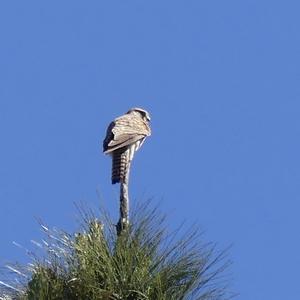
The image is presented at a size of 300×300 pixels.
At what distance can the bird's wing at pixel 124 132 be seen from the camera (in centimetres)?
749

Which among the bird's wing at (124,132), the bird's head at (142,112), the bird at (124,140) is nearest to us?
the bird at (124,140)

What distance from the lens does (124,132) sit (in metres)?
7.79

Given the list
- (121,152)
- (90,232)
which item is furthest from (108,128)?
(90,232)

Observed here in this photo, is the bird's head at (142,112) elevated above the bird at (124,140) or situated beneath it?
elevated above

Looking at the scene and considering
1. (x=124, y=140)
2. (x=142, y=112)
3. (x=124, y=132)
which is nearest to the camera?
(x=124, y=140)

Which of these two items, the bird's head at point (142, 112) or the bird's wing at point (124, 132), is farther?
the bird's head at point (142, 112)

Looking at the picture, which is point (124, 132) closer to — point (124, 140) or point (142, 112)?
point (124, 140)

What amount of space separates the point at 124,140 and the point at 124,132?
166mm

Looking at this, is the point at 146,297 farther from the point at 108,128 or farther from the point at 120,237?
the point at 108,128

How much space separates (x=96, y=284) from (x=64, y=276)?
197 mm

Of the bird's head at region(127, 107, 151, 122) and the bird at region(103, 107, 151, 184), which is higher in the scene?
the bird's head at region(127, 107, 151, 122)

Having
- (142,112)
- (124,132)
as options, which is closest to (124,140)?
(124,132)

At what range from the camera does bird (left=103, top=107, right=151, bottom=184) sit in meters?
7.06

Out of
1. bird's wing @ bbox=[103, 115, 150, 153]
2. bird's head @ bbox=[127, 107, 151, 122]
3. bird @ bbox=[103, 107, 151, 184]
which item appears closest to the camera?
bird @ bbox=[103, 107, 151, 184]
